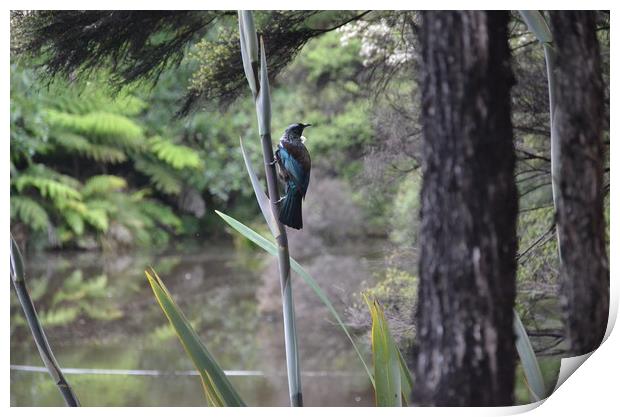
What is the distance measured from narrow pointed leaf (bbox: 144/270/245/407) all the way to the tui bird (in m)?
0.40

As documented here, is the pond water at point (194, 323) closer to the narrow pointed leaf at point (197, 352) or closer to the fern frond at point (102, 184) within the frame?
the fern frond at point (102, 184)

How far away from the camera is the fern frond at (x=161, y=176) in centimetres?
276

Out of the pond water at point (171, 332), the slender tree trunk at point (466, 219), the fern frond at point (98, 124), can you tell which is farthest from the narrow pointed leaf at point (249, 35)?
the pond water at point (171, 332)

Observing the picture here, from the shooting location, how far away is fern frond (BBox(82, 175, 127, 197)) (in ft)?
9.13

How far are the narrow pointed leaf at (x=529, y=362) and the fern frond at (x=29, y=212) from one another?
153 cm

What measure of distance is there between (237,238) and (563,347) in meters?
1.17

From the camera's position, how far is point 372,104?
8.83ft

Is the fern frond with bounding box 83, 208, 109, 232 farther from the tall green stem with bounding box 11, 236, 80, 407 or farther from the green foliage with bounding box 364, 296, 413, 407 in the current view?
the green foliage with bounding box 364, 296, 413, 407

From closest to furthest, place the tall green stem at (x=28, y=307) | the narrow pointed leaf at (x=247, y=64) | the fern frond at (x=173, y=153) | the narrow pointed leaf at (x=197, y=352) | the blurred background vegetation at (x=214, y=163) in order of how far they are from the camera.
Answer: the narrow pointed leaf at (x=197, y=352), the narrow pointed leaf at (x=247, y=64), the tall green stem at (x=28, y=307), the blurred background vegetation at (x=214, y=163), the fern frond at (x=173, y=153)

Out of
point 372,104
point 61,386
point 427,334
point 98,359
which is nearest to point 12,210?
point 61,386

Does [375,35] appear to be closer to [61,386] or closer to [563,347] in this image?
[563,347]

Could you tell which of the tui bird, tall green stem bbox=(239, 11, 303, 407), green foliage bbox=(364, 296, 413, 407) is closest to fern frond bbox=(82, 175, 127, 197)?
the tui bird

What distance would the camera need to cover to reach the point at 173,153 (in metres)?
2.74

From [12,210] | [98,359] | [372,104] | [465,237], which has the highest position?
[372,104]
